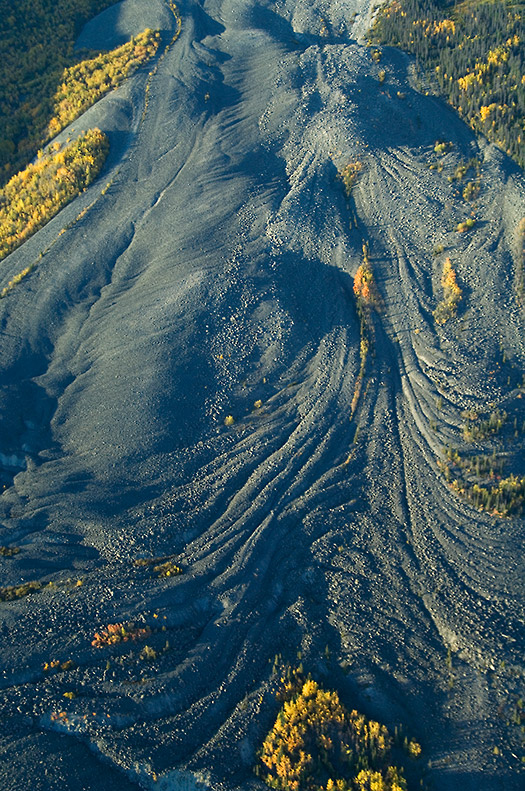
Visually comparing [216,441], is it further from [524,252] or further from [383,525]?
[524,252]

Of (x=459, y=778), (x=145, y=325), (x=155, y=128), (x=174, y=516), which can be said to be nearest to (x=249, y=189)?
(x=155, y=128)

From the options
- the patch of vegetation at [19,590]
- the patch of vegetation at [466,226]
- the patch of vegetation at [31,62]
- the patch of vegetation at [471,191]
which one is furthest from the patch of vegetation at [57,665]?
the patch of vegetation at [31,62]

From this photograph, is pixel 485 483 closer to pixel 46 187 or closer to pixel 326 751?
pixel 326 751

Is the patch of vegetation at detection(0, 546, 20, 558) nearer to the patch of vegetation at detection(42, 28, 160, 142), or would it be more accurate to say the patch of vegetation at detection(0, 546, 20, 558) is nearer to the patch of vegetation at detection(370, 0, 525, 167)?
the patch of vegetation at detection(42, 28, 160, 142)

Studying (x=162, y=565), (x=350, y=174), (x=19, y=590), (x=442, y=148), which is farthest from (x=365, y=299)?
(x=19, y=590)

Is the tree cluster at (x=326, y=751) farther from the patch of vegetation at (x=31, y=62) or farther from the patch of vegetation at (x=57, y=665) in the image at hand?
the patch of vegetation at (x=31, y=62)

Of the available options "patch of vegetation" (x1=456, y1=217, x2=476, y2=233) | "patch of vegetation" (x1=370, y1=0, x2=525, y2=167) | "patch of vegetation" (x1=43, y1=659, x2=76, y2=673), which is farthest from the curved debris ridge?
"patch of vegetation" (x1=370, y1=0, x2=525, y2=167)
